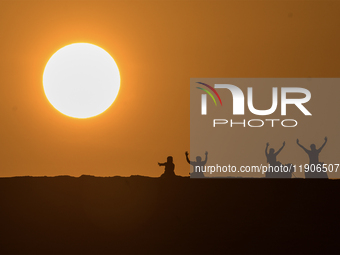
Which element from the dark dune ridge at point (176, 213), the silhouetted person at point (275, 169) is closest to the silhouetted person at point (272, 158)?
the silhouetted person at point (275, 169)

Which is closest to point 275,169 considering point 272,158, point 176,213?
point 272,158

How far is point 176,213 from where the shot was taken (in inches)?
159

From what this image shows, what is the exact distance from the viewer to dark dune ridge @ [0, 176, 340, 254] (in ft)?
13.1

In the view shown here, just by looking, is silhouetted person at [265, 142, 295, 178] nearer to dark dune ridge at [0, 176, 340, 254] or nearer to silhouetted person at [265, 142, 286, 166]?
silhouetted person at [265, 142, 286, 166]

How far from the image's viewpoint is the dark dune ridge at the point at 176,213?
3994mm

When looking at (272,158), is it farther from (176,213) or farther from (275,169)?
(176,213)

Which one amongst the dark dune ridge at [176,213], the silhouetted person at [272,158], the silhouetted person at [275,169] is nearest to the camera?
the dark dune ridge at [176,213]

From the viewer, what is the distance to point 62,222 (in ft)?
13.1

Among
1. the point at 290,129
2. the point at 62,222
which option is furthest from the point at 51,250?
the point at 290,129

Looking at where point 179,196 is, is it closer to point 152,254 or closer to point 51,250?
point 152,254

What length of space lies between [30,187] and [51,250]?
830 mm

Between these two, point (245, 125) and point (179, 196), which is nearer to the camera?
point (179, 196)

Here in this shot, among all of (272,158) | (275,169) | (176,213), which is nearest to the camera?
(176,213)

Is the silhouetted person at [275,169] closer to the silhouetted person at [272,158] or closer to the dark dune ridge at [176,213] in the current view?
the silhouetted person at [272,158]
